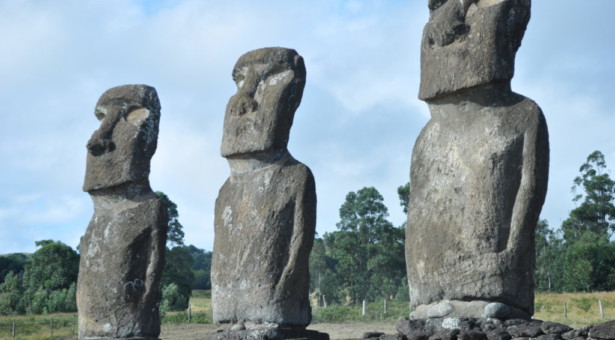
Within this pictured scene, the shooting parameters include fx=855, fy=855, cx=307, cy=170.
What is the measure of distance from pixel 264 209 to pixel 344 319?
11733 millimetres

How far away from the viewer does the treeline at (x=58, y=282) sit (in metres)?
25.4

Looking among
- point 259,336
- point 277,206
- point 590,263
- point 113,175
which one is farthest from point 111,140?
point 590,263

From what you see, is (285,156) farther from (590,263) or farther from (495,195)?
(590,263)

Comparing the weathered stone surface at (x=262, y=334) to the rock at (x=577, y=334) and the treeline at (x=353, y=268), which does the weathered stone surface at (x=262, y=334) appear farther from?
the treeline at (x=353, y=268)

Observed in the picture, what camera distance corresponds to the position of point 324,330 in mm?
17734

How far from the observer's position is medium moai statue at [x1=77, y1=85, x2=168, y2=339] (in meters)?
10.5

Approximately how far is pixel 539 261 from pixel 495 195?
33701mm

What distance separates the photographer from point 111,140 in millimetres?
11125

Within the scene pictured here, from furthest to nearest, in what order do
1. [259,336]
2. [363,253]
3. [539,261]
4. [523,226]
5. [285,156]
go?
[539,261] → [363,253] → [285,156] → [259,336] → [523,226]

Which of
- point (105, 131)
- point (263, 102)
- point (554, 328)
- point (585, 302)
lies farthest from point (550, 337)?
point (585, 302)

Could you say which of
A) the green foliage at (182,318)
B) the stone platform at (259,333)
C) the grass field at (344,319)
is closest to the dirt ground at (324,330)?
the grass field at (344,319)

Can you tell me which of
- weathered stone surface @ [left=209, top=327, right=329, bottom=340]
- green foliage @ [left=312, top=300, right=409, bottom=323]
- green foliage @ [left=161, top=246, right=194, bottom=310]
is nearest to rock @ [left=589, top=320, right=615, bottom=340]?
weathered stone surface @ [left=209, top=327, right=329, bottom=340]

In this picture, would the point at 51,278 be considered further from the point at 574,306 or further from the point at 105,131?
the point at 105,131

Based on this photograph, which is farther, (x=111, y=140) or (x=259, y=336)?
(x=111, y=140)
